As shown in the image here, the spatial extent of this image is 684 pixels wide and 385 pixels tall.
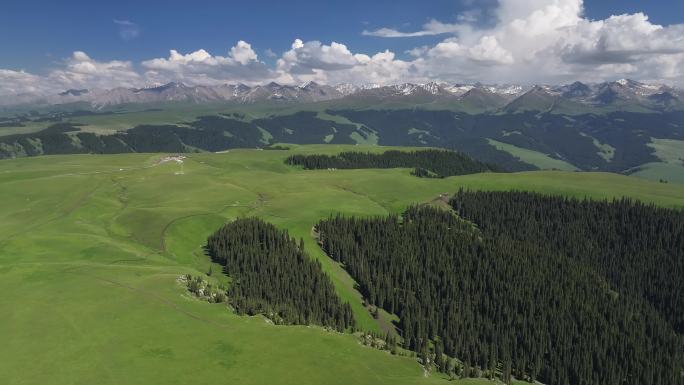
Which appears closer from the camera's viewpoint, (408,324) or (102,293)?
(102,293)

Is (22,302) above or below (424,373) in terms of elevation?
above

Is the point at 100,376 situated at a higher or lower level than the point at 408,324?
higher

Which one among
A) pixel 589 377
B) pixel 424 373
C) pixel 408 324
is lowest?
pixel 589 377

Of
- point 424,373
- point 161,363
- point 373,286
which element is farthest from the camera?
point 373,286

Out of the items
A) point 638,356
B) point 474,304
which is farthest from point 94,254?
point 638,356

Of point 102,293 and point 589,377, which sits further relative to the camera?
point 589,377

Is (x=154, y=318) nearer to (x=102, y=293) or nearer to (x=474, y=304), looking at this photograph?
(x=102, y=293)

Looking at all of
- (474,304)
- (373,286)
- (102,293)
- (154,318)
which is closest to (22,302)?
(102,293)

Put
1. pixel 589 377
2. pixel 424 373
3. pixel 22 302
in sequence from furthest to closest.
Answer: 1. pixel 589 377
2. pixel 22 302
3. pixel 424 373

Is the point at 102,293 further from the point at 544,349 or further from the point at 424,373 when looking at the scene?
the point at 544,349
